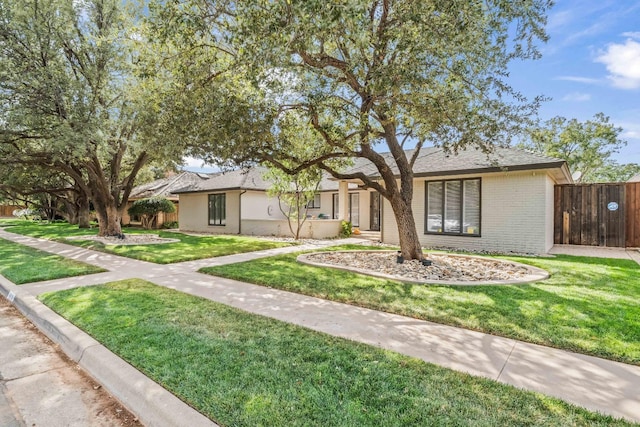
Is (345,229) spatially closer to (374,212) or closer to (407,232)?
(374,212)

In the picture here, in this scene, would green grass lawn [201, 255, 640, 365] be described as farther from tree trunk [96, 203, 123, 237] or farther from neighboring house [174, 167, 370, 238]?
tree trunk [96, 203, 123, 237]

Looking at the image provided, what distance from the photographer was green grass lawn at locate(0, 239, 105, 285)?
7.27 m

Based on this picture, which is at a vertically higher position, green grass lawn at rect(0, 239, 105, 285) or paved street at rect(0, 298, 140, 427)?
green grass lawn at rect(0, 239, 105, 285)

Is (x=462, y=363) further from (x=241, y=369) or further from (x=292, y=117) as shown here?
(x=292, y=117)

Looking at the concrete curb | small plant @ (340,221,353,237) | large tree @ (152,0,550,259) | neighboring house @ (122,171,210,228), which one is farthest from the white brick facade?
neighboring house @ (122,171,210,228)

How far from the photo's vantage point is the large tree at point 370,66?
16.8ft

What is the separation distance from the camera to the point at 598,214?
12.4 meters

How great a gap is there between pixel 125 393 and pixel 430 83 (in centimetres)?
620

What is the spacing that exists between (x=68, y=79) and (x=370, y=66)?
10411mm

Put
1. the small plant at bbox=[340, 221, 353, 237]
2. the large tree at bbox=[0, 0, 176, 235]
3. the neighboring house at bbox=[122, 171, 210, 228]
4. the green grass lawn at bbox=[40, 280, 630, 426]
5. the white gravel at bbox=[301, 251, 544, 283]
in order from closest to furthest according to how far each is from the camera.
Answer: the green grass lawn at bbox=[40, 280, 630, 426], the white gravel at bbox=[301, 251, 544, 283], the large tree at bbox=[0, 0, 176, 235], the small plant at bbox=[340, 221, 353, 237], the neighboring house at bbox=[122, 171, 210, 228]

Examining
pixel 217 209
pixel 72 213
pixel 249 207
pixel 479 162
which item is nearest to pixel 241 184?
pixel 249 207

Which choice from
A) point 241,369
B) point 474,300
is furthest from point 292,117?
point 241,369

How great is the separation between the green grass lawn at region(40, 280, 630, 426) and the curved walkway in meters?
0.17

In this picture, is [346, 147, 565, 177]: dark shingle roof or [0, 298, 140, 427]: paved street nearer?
[0, 298, 140, 427]: paved street
